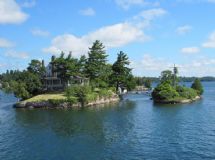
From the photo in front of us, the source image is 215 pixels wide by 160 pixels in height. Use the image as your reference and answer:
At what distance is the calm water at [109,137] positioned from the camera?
4106cm

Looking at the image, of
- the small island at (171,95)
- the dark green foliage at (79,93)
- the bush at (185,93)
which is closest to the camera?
the dark green foliage at (79,93)

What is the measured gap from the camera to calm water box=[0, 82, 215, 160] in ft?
135

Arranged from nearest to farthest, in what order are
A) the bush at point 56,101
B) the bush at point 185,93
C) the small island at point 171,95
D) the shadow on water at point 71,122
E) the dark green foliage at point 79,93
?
the shadow on water at point 71,122
the bush at point 56,101
the dark green foliage at point 79,93
the small island at point 171,95
the bush at point 185,93

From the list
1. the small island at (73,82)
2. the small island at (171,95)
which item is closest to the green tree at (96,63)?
the small island at (73,82)

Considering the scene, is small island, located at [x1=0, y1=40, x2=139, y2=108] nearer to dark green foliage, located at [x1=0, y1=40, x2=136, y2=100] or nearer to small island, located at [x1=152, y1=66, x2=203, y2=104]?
dark green foliage, located at [x1=0, y1=40, x2=136, y2=100]

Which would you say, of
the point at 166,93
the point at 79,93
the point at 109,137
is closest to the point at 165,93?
the point at 166,93

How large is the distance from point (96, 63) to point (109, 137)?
→ 220 feet

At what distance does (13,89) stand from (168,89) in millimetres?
51334

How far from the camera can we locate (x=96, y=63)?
11606 cm

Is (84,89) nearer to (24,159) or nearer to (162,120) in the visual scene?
(162,120)

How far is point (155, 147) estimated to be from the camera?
1716 inches

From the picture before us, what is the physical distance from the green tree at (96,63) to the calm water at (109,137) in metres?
41.0

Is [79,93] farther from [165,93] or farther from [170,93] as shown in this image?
[170,93]

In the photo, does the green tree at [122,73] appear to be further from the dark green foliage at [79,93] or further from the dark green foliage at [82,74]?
the dark green foliage at [79,93]
